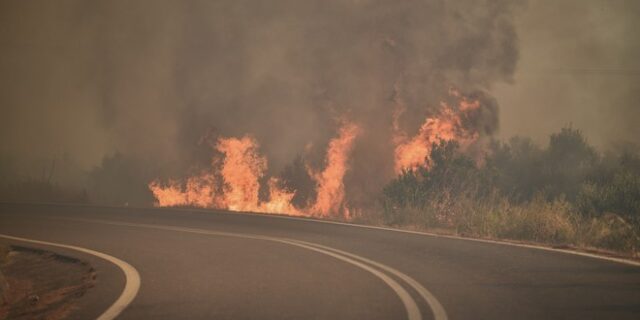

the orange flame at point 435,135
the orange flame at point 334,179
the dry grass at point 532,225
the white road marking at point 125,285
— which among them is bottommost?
the white road marking at point 125,285

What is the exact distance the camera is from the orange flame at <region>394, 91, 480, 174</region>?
2684 centimetres

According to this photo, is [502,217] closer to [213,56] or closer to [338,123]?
[338,123]

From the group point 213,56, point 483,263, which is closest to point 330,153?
point 213,56

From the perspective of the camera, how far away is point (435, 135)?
2675cm

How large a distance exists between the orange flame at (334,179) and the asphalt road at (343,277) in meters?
15.6

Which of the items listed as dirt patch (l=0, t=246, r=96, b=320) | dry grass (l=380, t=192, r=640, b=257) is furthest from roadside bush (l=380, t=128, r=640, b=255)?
dirt patch (l=0, t=246, r=96, b=320)

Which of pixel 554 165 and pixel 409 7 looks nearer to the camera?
pixel 554 165

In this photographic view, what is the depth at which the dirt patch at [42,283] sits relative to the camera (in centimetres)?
657

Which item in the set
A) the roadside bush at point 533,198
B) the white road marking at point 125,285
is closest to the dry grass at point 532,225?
the roadside bush at point 533,198

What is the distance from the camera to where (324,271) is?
8320 millimetres

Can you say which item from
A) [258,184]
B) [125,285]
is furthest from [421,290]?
[258,184]

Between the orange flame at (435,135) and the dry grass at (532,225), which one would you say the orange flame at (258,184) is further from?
the dry grass at (532,225)

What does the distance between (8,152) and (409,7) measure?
43.9 m

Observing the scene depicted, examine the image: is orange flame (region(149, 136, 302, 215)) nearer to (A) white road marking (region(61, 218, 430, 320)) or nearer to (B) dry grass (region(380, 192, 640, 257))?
(A) white road marking (region(61, 218, 430, 320))
